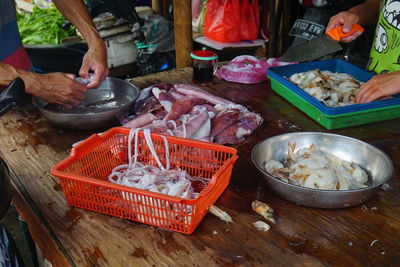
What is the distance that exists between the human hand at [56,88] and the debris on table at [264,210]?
1278 millimetres

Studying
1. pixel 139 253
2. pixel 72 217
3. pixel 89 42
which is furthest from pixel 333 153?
pixel 89 42

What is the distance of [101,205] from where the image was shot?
5.00 feet

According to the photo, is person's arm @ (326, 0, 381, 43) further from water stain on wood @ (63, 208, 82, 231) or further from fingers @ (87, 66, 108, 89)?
water stain on wood @ (63, 208, 82, 231)

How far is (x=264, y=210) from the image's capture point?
1.54 metres

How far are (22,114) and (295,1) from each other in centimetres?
427

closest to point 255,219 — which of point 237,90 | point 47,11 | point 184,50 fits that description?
point 237,90

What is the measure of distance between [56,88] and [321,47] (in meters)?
2.03

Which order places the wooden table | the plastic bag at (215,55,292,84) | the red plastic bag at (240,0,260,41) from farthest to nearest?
the red plastic bag at (240,0,260,41) → the plastic bag at (215,55,292,84) → the wooden table

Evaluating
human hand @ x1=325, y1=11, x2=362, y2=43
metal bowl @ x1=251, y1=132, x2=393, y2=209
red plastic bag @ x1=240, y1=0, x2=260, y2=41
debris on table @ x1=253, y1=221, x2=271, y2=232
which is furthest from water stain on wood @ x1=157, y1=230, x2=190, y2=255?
red plastic bag @ x1=240, y1=0, x2=260, y2=41

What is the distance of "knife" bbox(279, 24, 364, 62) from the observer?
2865mm

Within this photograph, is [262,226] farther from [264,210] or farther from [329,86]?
[329,86]

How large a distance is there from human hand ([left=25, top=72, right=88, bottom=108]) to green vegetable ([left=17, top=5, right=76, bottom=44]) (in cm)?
434

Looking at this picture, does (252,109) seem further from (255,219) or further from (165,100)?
(255,219)

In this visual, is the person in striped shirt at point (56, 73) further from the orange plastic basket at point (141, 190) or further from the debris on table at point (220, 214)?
the debris on table at point (220, 214)
